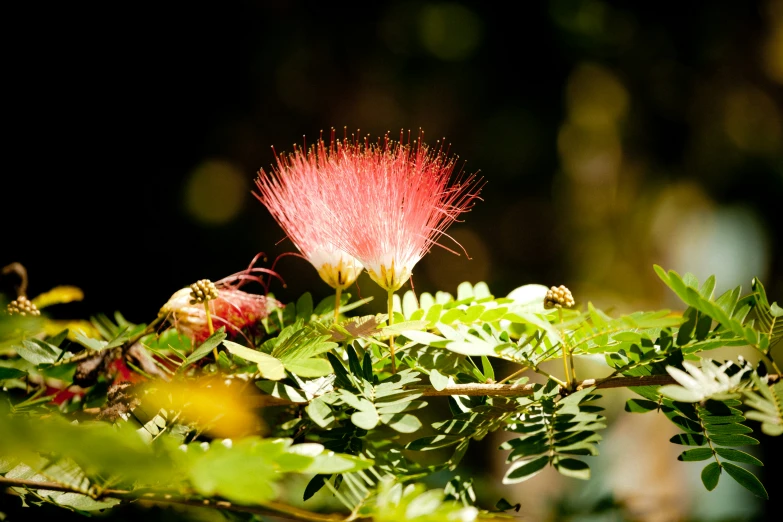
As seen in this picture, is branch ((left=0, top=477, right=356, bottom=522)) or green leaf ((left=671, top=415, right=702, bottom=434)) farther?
green leaf ((left=671, top=415, right=702, bottom=434))

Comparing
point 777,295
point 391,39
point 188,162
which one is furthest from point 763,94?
point 188,162

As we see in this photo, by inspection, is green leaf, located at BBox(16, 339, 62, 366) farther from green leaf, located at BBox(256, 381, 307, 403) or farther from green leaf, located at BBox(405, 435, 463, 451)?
green leaf, located at BBox(405, 435, 463, 451)

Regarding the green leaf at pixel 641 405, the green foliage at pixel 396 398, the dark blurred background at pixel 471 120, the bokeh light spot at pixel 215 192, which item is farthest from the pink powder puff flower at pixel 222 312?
the bokeh light spot at pixel 215 192

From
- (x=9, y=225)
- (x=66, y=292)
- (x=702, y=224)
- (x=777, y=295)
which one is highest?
(x=66, y=292)

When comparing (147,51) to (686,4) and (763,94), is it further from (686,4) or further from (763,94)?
(763,94)

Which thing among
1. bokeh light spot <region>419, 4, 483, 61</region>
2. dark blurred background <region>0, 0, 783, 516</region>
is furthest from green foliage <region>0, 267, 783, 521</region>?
bokeh light spot <region>419, 4, 483, 61</region>
